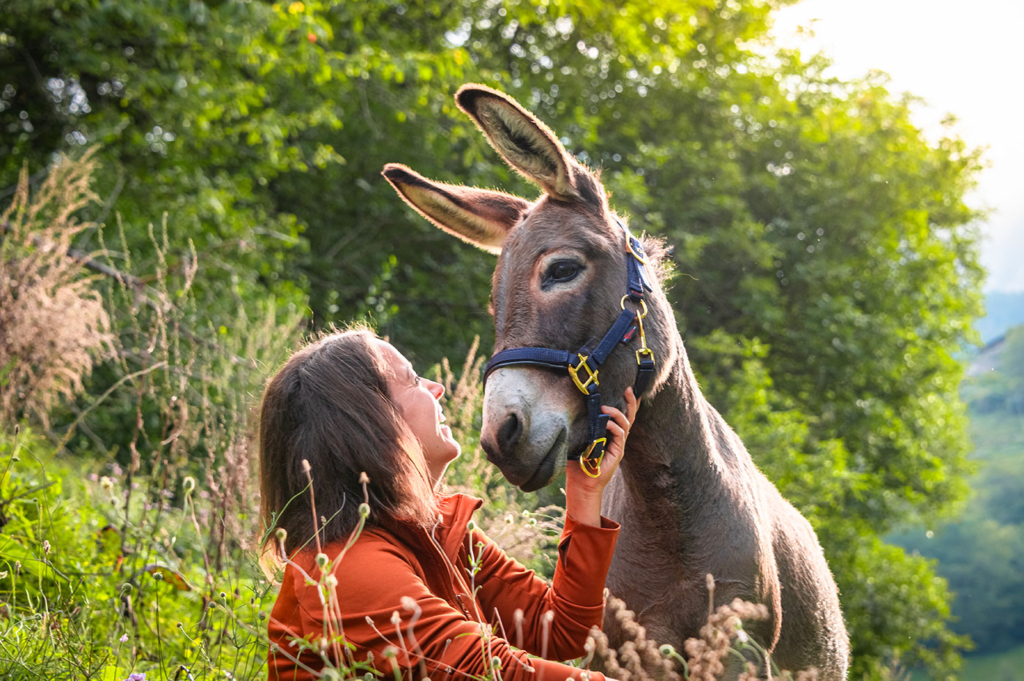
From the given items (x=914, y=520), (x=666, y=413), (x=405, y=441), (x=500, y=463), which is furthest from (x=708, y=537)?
(x=914, y=520)

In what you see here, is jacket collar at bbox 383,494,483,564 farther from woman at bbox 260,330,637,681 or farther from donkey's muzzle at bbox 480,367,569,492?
donkey's muzzle at bbox 480,367,569,492

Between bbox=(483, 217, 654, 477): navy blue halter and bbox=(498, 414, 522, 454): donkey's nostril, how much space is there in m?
0.15

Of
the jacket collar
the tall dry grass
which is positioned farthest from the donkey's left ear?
the tall dry grass

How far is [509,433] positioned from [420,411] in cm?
25

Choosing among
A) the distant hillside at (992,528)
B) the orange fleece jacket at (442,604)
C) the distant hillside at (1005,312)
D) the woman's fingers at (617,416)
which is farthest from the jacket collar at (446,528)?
the distant hillside at (1005,312)

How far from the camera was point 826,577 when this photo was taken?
2.95 metres

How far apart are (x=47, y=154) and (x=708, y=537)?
30.3ft

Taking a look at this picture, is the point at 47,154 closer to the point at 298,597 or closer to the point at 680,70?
the point at 298,597

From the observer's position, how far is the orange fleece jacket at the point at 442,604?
1495 millimetres

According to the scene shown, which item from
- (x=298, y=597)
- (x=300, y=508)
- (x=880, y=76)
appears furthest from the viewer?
(x=880, y=76)

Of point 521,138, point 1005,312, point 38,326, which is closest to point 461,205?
point 521,138

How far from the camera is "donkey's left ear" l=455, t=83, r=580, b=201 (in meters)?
2.08

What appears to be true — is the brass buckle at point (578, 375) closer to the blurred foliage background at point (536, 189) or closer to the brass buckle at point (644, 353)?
the brass buckle at point (644, 353)

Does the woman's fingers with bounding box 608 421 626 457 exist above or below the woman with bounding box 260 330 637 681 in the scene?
above
